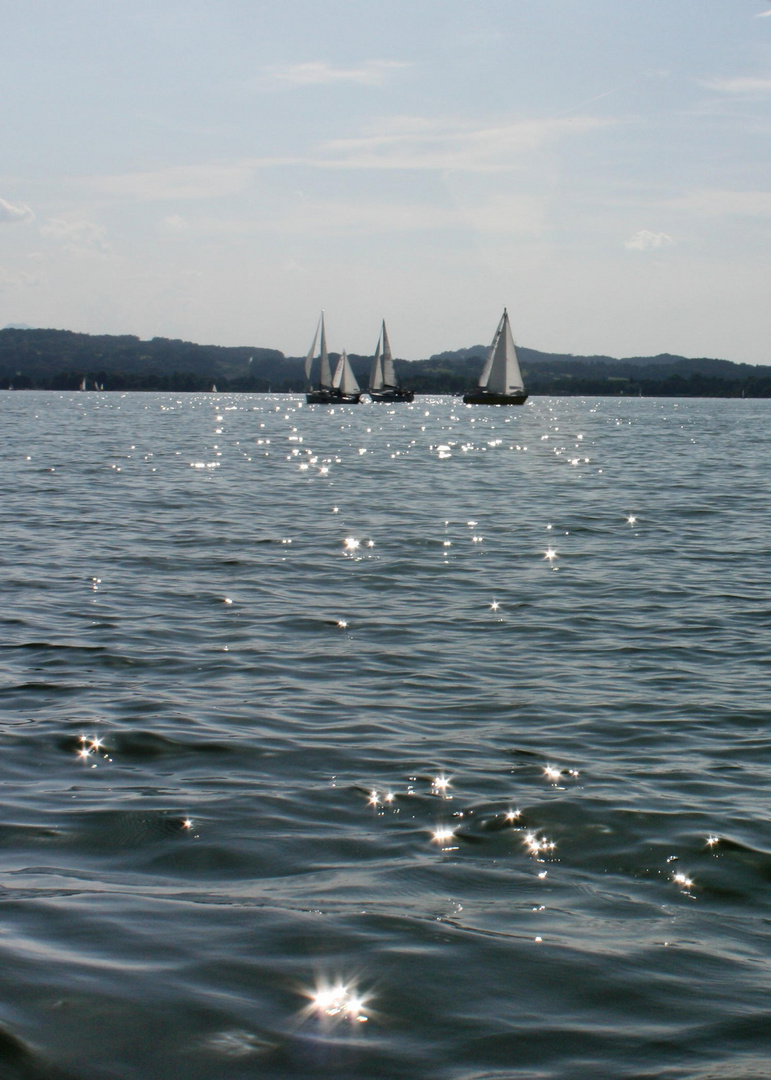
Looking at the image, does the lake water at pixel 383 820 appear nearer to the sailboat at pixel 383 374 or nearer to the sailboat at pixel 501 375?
the sailboat at pixel 501 375

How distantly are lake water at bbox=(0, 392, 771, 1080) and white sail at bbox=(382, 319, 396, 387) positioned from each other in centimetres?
14397

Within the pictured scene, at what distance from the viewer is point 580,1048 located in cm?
468

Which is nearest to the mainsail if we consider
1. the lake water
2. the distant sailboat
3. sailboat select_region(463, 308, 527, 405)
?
the distant sailboat

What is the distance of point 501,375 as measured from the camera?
14138cm

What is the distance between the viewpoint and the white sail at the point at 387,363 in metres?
162

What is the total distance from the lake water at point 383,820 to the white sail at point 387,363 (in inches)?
5668

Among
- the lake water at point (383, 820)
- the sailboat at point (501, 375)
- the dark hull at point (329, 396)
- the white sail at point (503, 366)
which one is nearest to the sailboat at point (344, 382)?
the dark hull at point (329, 396)

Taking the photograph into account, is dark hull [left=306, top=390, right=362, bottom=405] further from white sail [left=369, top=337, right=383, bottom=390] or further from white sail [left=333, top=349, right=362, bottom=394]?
white sail [left=369, top=337, right=383, bottom=390]

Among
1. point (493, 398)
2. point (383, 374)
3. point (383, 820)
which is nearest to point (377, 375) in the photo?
point (383, 374)

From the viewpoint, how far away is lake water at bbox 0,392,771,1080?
4.78 m

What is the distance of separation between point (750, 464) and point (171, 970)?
174 ft

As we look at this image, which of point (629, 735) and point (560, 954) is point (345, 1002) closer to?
point (560, 954)

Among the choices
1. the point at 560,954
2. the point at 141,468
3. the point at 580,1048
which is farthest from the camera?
the point at 141,468

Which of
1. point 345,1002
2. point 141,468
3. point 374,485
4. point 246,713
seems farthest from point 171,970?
point 141,468
